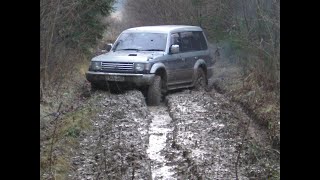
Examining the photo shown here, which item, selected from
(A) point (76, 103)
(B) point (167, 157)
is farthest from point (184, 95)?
(B) point (167, 157)

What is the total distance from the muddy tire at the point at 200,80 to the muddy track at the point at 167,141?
6.52 ft

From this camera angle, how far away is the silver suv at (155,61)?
12.9m

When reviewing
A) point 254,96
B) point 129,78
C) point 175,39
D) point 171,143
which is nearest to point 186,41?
point 175,39

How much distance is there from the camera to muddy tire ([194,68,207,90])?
15.2 m

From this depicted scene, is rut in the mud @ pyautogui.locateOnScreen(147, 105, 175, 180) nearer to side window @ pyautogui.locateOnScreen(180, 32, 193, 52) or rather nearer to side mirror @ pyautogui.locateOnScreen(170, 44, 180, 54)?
side mirror @ pyautogui.locateOnScreen(170, 44, 180, 54)

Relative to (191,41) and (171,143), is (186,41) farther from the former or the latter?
(171,143)

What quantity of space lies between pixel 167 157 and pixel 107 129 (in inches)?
71.1

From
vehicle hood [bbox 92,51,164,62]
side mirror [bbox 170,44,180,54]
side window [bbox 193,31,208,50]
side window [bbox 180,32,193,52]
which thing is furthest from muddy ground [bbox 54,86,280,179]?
side window [bbox 193,31,208,50]

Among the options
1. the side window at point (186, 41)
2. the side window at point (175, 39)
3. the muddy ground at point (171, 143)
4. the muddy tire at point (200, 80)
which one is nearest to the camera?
the muddy ground at point (171, 143)

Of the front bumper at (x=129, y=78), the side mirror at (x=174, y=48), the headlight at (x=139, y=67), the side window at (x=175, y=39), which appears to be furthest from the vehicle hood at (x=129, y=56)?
the side window at (x=175, y=39)

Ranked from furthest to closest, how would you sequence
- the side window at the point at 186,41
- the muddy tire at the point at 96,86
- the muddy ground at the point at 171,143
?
the side window at the point at 186,41
the muddy tire at the point at 96,86
the muddy ground at the point at 171,143

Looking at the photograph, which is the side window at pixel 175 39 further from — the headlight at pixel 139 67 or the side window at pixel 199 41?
the headlight at pixel 139 67
